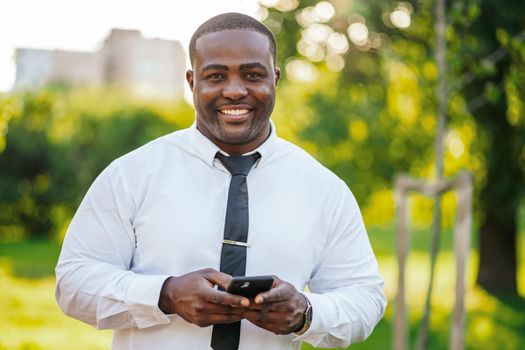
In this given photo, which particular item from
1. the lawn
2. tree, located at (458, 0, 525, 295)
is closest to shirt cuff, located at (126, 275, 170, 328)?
tree, located at (458, 0, 525, 295)

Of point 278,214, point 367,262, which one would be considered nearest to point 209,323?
point 278,214

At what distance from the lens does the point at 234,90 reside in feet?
8.52

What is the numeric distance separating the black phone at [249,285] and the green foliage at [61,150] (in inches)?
689

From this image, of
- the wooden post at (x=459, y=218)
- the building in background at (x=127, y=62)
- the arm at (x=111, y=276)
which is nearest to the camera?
the arm at (x=111, y=276)

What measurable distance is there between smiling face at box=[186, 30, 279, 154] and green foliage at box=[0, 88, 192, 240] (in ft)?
56.2

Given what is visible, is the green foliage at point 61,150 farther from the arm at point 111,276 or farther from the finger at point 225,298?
the finger at point 225,298

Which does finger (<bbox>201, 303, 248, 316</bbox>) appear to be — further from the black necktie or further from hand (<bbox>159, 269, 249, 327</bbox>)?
the black necktie

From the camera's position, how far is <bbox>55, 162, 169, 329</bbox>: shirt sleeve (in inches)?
97.9

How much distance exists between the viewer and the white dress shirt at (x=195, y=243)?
2.54m

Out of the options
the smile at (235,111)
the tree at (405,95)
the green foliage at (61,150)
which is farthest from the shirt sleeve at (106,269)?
the green foliage at (61,150)

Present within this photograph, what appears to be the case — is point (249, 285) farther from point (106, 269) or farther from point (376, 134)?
point (376, 134)

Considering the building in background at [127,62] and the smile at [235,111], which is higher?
the building in background at [127,62]

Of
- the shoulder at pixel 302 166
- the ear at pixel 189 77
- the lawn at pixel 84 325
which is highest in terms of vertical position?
the ear at pixel 189 77

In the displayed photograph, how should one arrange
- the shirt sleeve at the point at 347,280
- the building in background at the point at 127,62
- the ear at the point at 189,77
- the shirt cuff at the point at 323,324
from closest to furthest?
the shirt cuff at the point at 323,324, the shirt sleeve at the point at 347,280, the ear at the point at 189,77, the building in background at the point at 127,62
